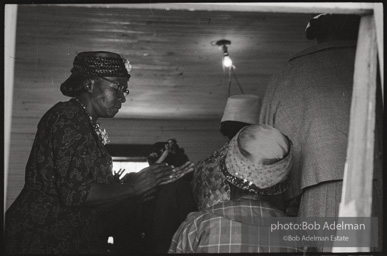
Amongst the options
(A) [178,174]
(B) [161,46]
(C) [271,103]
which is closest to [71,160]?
(A) [178,174]

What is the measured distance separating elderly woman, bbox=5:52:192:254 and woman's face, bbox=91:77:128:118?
119 mm

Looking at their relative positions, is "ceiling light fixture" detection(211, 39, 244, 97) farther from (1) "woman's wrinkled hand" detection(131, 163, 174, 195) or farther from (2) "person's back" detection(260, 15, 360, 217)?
(1) "woman's wrinkled hand" detection(131, 163, 174, 195)

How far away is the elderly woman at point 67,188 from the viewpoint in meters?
2.85

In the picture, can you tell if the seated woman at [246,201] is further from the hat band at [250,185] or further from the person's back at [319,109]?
the person's back at [319,109]

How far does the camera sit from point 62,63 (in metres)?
6.34

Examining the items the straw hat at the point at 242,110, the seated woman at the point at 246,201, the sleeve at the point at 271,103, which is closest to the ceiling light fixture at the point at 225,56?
the straw hat at the point at 242,110

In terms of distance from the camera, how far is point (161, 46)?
604 cm

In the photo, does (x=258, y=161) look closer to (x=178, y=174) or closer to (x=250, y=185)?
(x=250, y=185)

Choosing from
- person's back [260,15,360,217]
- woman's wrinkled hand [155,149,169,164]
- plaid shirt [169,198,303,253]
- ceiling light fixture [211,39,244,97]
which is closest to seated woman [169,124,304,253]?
plaid shirt [169,198,303,253]

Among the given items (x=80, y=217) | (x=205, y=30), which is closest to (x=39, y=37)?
(x=205, y=30)

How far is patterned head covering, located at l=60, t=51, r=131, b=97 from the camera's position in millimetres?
3215

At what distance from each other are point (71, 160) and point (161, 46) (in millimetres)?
3338

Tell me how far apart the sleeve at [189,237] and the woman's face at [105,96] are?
0.79 m

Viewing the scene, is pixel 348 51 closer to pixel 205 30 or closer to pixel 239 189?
pixel 239 189
